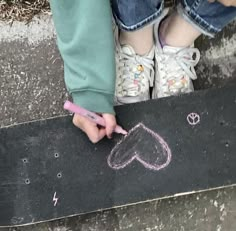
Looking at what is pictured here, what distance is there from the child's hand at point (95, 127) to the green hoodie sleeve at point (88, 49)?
0.09 feet

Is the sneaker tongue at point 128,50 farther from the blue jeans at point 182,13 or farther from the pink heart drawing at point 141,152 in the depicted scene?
the pink heart drawing at point 141,152

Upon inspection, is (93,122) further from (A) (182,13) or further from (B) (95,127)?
(A) (182,13)

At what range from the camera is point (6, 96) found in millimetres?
1573

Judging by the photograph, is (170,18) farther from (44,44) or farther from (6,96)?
(6,96)

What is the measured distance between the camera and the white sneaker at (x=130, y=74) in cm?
148

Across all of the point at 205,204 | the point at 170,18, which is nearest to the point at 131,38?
the point at 170,18

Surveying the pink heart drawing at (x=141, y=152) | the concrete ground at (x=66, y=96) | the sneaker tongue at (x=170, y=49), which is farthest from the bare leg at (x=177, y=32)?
the pink heart drawing at (x=141, y=152)

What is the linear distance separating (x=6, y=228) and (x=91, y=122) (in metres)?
0.38

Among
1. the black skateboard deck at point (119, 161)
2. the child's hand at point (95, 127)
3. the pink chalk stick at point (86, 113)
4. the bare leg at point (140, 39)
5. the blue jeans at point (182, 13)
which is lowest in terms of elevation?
the black skateboard deck at point (119, 161)

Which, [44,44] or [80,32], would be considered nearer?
[80,32]

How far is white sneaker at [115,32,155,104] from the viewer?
4.86ft

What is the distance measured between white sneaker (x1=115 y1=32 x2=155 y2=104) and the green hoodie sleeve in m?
0.13

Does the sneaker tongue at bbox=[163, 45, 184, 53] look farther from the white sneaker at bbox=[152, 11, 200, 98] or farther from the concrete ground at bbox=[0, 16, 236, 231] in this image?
the concrete ground at bbox=[0, 16, 236, 231]

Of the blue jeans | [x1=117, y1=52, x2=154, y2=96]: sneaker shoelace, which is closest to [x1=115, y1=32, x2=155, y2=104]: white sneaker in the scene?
[x1=117, y1=52, x2=154, y2=96]: sneaker shoelace
